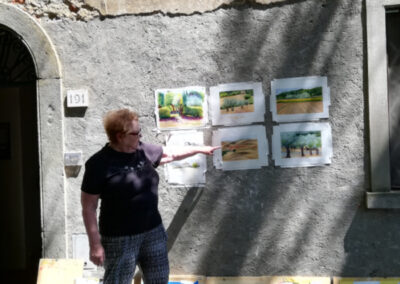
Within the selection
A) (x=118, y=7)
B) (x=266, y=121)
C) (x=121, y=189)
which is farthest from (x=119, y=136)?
(x=118, y=7)

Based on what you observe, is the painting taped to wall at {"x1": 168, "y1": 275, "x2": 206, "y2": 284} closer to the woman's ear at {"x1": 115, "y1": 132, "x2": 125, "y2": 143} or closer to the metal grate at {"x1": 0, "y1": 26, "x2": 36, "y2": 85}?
the woman's ear at {"x1": 115, "y1": 132, "x2": 125, "y2": 143}

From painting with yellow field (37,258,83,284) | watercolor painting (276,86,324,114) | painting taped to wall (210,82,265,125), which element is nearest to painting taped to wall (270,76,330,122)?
watercolor painting (276,86,324,114)

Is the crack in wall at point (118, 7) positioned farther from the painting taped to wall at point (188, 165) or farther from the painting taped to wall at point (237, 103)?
the painting taped to wall at point (188, 165)

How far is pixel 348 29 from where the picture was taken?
396 centimetres

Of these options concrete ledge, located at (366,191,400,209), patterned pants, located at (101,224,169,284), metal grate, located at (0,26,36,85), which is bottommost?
patterned pants, located at (101,224,169,284)

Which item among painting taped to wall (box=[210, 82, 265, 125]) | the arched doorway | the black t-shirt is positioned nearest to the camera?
the black t-shirt

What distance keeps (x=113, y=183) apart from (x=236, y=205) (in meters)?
1.34

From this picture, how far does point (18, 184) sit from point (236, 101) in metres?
3.58

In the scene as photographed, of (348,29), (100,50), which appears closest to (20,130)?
(100,50)

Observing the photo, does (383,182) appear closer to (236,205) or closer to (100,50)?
(236,205)

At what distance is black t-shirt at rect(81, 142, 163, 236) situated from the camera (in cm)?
321

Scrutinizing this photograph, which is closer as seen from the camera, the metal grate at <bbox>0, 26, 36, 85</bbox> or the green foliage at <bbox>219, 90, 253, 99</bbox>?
the green foliage at <bbox>219, 90, 253, 99</bbox>

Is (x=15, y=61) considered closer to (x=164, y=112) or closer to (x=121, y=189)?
(x=164, y=112)

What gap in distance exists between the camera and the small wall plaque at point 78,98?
4.30 m
